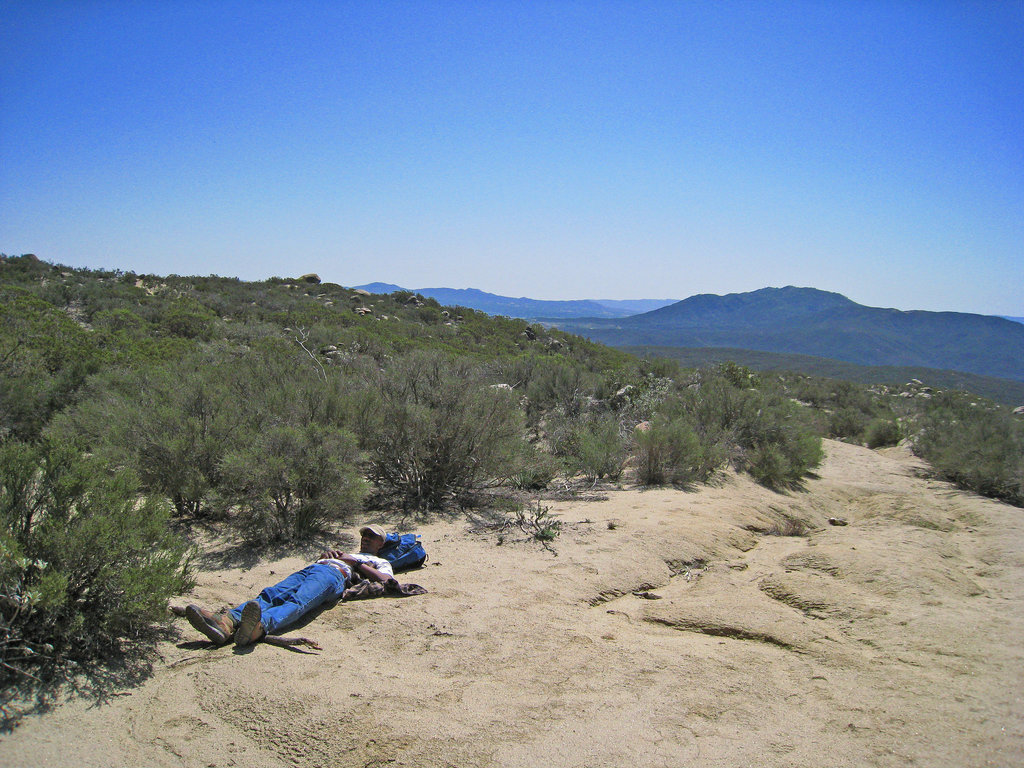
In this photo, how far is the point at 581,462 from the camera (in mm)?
9633

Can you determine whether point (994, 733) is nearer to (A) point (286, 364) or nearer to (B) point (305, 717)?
(B) point (305, 717)

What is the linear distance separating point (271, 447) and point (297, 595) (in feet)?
6.38

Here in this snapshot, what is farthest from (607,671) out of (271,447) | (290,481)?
(271,447)

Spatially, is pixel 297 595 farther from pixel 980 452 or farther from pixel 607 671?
pixel 980 452

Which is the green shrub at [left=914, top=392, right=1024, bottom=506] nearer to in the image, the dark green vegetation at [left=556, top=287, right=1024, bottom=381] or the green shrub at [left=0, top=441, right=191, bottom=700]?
the green shrub at [left=0, top=441, right=191, bottom=700]

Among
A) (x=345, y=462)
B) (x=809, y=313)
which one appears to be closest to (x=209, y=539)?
(x=345, y=462)

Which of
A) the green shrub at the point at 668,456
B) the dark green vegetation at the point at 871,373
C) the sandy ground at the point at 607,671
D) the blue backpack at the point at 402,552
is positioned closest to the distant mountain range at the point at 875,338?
the dark green vegetation at the point at 871,373

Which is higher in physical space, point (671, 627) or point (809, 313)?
point (809, 313)

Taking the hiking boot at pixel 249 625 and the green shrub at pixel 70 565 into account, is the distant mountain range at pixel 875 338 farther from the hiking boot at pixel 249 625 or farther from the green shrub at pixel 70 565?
the green shrub at pixel 70 565

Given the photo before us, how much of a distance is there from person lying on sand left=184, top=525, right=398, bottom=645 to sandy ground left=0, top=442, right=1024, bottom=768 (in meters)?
0.14

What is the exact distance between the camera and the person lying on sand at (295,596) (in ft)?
12.1

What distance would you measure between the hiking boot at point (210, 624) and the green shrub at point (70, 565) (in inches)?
7.5

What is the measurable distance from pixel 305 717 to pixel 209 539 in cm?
345

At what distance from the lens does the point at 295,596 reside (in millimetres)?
4180
